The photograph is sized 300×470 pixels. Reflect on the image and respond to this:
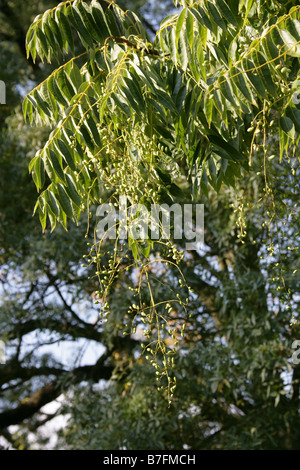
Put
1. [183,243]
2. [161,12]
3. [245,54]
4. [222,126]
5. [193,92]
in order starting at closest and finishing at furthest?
1. [245,54]
2. [193,92]
3. [222,126]
4. [183,243]
5. [161,12]

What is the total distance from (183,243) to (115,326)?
0.67m

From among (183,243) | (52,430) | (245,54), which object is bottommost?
(52,430)

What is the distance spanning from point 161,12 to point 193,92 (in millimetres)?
3563

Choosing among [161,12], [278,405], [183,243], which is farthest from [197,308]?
[161,12]

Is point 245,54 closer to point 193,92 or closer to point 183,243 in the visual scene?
point 193,92

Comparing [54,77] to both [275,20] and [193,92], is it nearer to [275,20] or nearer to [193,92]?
[193,92]

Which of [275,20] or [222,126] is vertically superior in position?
[275,20]

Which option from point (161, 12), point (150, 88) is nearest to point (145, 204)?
point (150, 88)

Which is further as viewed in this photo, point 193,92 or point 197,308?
point 197,308

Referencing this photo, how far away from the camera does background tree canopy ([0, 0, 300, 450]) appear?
1202mm

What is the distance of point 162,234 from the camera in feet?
4.14

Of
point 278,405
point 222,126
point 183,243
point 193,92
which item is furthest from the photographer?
point 183,243

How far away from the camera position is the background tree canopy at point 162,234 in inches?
47.3

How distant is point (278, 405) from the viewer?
337 centimetres
